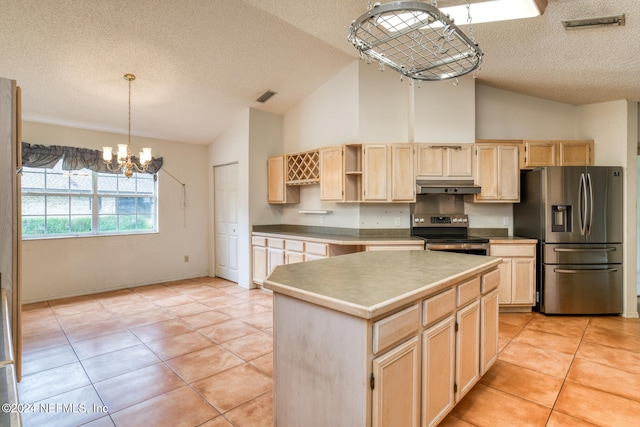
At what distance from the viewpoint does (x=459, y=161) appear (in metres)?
4.15

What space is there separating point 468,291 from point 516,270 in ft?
7.79

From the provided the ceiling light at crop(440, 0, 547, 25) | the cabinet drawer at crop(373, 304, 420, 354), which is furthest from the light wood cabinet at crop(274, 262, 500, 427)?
the ceiling light at crop(440, 0, 547, 25)

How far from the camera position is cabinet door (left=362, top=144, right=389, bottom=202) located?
13.7 feet

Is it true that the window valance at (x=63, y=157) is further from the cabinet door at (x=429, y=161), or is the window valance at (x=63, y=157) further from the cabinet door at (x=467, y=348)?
the cabinet door at (x=467, y=348)

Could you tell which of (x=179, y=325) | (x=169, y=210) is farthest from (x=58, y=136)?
(x=179, y=325)

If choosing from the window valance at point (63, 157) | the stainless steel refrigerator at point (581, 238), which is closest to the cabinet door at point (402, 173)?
the stainless steel refrigerator at point (581, 238)

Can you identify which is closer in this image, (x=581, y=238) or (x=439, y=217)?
(x=581, y=238)

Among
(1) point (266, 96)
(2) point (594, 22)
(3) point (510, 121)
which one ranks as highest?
(1) point (266, 96)

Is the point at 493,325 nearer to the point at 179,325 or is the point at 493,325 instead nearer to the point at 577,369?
the point at 577,369

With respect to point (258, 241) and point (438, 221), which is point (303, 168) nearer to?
point (258, 241)

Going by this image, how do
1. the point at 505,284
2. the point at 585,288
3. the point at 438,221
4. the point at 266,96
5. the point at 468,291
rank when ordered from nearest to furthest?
the point at 468,291
the point at 585,288
the point at 505,284
the point at 438,221
the point at 266,96

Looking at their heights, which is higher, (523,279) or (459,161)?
(459,161)

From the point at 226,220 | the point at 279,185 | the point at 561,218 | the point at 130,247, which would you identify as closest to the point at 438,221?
the point at 561,218

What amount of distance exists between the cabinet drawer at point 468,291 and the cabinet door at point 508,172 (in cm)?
A: 245
